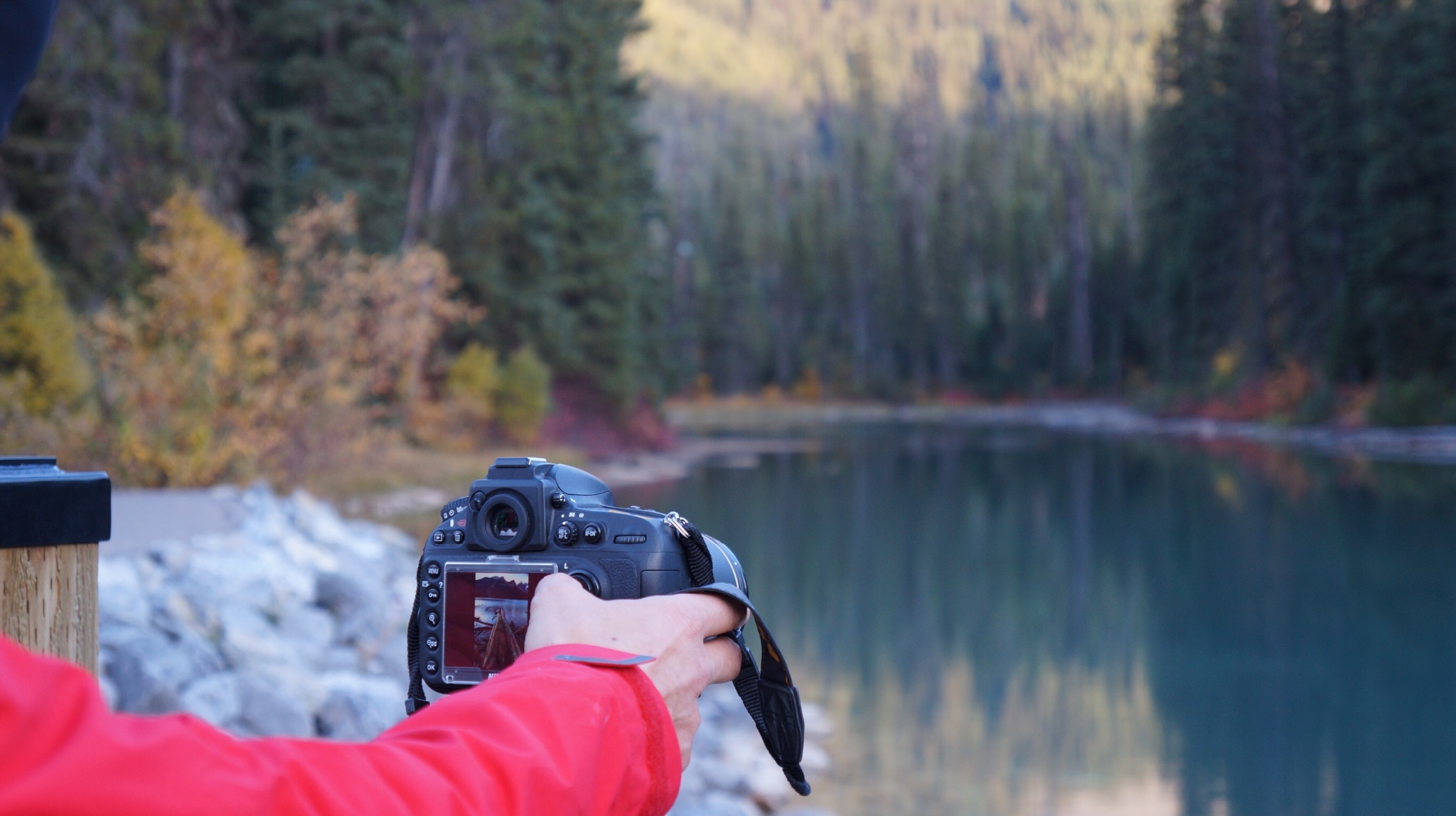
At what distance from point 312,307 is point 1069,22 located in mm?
136174

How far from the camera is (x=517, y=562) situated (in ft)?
5.44

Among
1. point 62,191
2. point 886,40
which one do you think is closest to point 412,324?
point 62,191

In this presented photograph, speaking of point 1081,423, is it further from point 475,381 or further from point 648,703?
point 648,703

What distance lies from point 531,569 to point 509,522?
10 centimetres

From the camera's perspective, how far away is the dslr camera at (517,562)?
1646 millimetres

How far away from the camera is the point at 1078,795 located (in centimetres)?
591

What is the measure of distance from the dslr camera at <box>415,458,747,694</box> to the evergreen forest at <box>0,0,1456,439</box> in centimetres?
1160

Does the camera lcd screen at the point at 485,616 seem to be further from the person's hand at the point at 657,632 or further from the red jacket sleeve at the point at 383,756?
the red jacket sleeve at the point at 383,756

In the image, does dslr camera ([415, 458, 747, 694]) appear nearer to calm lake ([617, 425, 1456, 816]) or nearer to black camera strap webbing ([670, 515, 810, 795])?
black camera strap webbing ([670, 515, 810, 795])

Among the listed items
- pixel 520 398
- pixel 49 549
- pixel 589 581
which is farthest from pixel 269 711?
pixel 520 398

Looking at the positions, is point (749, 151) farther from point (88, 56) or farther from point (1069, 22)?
point (88, 56)

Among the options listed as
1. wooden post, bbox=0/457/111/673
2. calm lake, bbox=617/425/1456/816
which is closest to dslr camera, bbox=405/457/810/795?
wooden post, bbox=0/457/111/673

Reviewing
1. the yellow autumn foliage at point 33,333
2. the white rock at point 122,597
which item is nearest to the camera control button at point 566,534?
the white rock at point 122,597

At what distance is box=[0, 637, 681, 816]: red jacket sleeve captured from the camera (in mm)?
820
